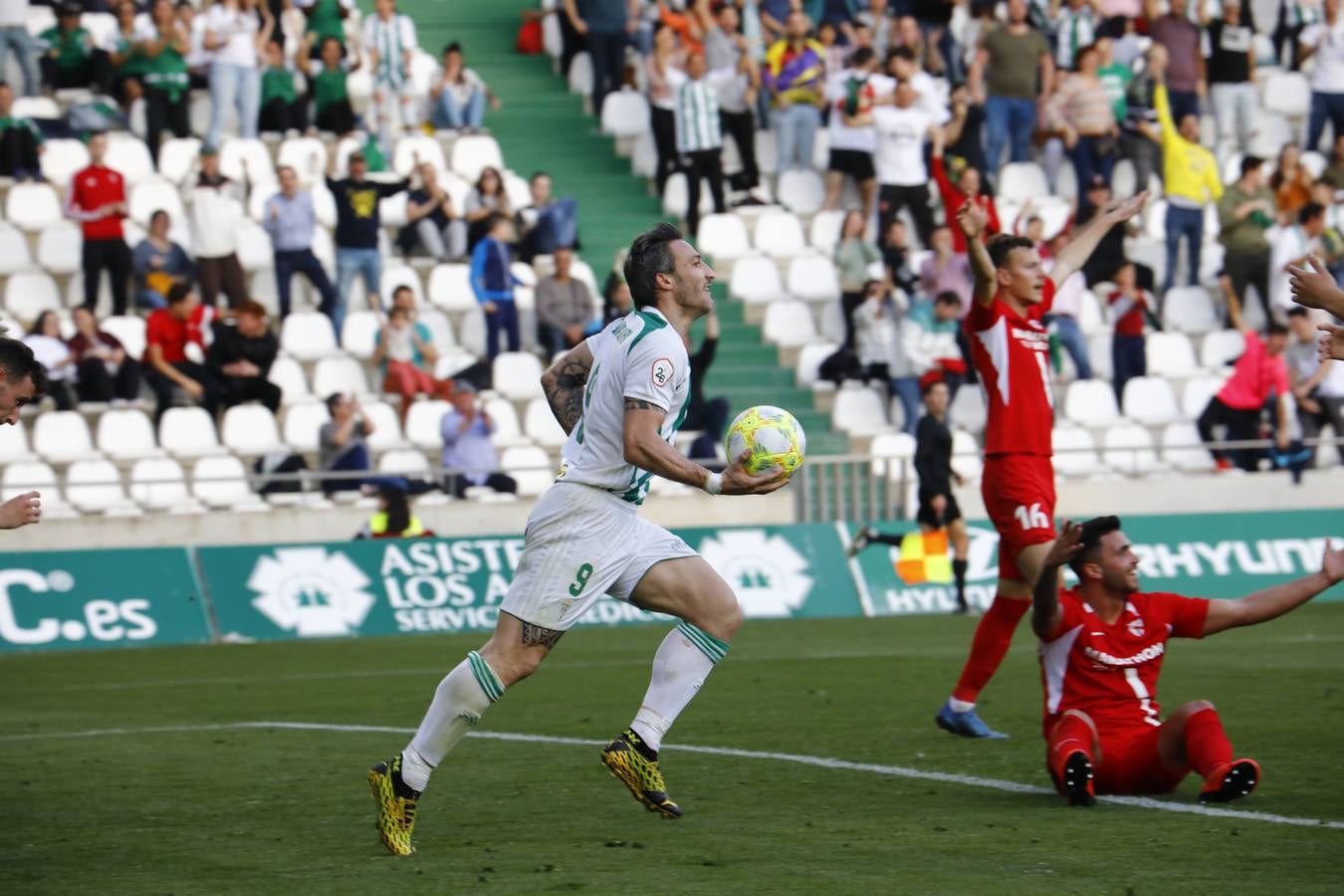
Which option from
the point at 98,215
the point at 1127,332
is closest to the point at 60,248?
the point at 98,215

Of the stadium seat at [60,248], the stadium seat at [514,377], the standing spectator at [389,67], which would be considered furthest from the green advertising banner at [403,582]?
the standing spectator at [389,67]

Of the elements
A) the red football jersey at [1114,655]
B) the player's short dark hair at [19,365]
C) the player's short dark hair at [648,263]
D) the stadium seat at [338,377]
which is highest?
the player's short dark hair at [648,263]

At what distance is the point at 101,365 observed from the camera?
21016 millimetres

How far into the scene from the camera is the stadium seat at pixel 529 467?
2089 cm

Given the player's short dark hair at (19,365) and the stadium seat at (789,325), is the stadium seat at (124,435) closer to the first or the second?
the stadium seat at (789,325)

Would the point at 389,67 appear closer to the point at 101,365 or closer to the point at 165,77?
the point at 165,77

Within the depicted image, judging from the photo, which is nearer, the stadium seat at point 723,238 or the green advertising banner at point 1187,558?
the green advertising banner at point 1187,558

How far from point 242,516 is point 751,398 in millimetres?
6516

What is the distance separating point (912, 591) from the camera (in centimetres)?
2038

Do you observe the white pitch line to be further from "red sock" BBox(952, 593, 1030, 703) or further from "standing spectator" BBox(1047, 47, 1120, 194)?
"standing spectator" BBox(1047, 47, 1120, 194)

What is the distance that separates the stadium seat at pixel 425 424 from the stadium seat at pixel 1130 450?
6973 millimetres

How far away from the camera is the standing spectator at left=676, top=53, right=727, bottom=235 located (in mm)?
23984

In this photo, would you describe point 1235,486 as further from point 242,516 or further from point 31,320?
point 31,320

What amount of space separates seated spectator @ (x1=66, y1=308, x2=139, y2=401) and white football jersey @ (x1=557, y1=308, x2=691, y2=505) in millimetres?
14010
